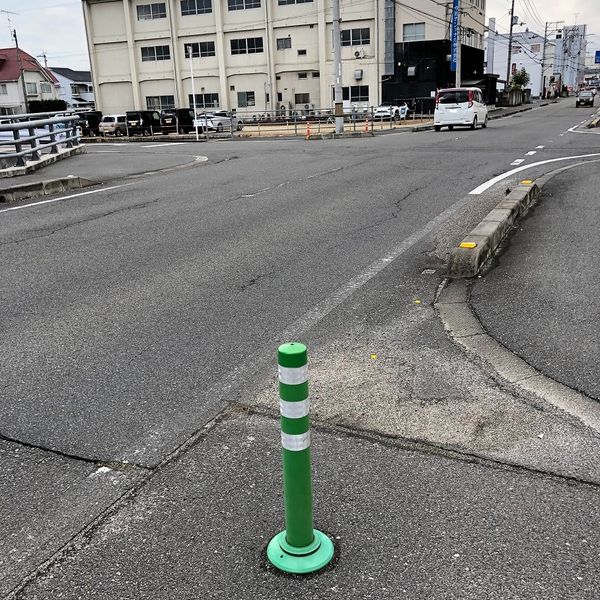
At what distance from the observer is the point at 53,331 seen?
17.0 ft

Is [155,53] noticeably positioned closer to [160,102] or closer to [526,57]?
[160,102]

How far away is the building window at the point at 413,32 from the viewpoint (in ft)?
175

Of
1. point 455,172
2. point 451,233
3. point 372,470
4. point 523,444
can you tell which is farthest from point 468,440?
point 455,172

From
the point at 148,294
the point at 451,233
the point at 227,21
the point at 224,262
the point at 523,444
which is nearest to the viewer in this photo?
the point at 523,444

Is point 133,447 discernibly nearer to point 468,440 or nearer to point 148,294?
point 468,440

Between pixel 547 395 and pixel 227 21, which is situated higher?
pixel 227 21

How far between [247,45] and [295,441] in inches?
2364

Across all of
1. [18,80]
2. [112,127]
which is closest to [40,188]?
[112,127]

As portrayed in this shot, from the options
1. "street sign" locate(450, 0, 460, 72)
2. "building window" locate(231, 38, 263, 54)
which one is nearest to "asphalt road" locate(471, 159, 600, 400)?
"street sign" locate(450, 0, 460, 72)

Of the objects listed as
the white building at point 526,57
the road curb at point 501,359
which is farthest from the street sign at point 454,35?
the white building at point 526,57

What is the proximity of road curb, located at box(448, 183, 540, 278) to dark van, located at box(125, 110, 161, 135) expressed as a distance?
34.7 meters

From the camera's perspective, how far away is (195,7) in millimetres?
58250

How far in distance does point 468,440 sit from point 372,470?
0.62m

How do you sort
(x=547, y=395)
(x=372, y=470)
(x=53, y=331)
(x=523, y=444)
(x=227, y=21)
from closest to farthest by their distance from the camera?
(x=372, y=470)
(x=523, y=444)
(x=547, y=395)
(x=53, y=331)
(x=227, y=21)
